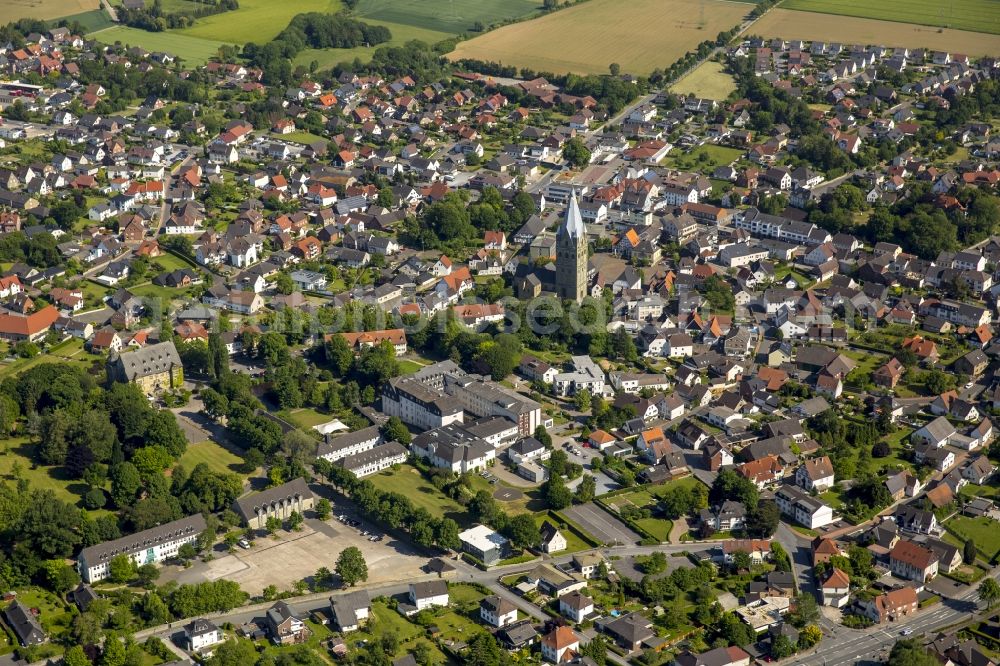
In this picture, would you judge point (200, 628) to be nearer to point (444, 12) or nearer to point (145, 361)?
point (145, 361)

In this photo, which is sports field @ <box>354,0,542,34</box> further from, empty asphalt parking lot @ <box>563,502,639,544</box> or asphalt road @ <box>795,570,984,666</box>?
asphalt road @ <box>795,570,984,666</box>

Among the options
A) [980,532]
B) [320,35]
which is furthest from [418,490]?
[320,35]

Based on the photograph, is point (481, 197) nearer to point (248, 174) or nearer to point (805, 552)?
point (248, 174)

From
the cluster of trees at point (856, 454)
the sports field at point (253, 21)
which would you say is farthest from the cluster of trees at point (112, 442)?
the sports field at point (253, 21)

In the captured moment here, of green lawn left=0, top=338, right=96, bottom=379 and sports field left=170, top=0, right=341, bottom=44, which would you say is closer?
green lawn left=0, top=338, right=96, bottom=379

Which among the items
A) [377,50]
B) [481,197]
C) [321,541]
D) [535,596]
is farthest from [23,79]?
→ [535,596]

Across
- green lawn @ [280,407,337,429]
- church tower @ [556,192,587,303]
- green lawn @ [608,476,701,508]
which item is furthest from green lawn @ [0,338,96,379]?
green lawn @ [608,476,701,508]
